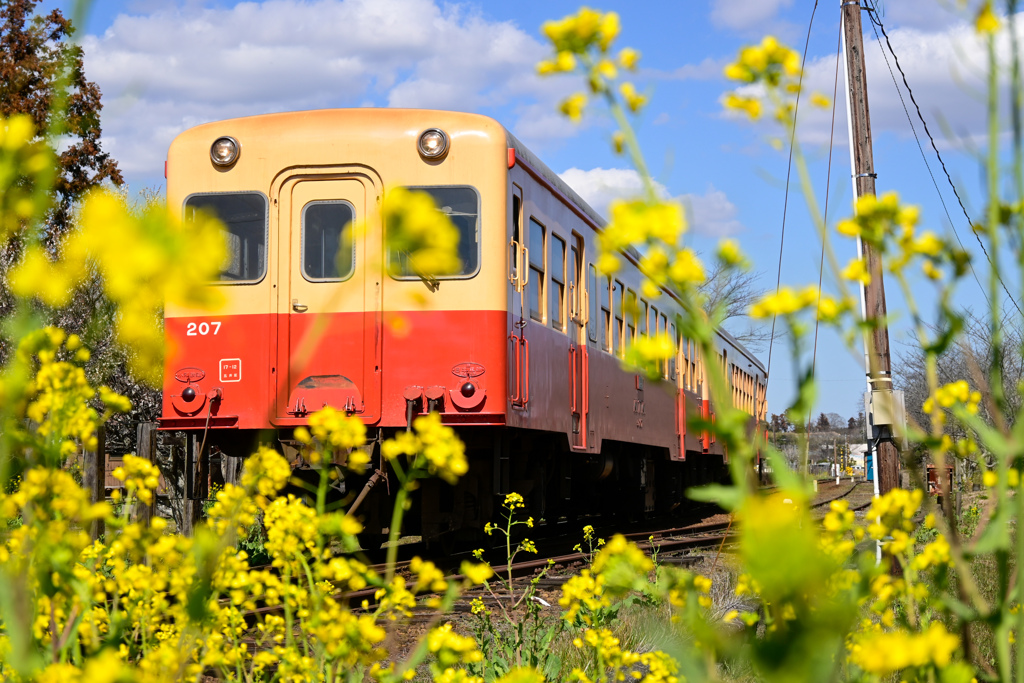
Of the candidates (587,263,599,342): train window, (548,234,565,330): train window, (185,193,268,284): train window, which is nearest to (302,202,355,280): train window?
(185,193,268,284): train window

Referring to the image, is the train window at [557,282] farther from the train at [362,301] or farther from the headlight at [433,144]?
the headlight at [433,144]

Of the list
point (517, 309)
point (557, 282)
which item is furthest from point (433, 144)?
point (557, 282)

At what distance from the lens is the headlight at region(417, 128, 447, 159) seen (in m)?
7.61

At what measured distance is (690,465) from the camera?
19625mm

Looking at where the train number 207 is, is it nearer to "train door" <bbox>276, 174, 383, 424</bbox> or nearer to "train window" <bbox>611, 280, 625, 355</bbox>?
"train door" <bbox>276, 174, 383, 424</bbox>

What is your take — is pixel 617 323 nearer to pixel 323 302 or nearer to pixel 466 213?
pixel 466 213

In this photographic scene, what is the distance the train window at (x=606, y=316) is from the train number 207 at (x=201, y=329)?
4.29 meters

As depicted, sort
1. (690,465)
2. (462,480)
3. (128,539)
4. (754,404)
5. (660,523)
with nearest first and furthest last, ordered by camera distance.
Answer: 1. (128,539)
2. (462,480)
3. (660,523)
4. (690,465)
5. (754,404)

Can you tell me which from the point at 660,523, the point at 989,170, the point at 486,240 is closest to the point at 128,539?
the point at 989,170

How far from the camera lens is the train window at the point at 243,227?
7.84 metres

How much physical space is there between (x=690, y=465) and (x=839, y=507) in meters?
18.5

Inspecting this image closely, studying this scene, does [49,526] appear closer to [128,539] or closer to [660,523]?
[128,539]

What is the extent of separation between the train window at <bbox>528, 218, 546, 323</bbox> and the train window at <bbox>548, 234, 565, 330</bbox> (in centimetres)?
16

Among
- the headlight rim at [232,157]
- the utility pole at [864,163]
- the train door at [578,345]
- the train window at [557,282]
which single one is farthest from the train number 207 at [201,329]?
the utility pole at [864,163]
